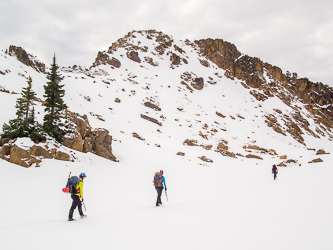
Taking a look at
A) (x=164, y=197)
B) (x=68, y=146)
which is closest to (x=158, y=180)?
(x=164, y=197)

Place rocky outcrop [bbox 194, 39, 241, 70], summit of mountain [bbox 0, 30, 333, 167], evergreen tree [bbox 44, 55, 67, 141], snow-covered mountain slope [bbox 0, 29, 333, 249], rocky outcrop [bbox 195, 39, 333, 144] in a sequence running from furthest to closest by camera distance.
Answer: rocky outcrop [bbox 194, 39, 241, 70] < rocky outcrop [bbox 195, 39, 333, 144] < summit of mountain [bbox 0, 30, 333, 167] < evergreen tree [bbox 44, 55, 67, 141] < snow-covered mountain slope [bbox 0, 29, 333, 249]

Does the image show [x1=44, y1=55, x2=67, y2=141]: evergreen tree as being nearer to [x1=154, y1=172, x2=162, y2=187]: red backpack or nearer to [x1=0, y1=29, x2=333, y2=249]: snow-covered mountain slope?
[x1=0, y1=29, x2=333, y2=249]: snow-covered mountain slope

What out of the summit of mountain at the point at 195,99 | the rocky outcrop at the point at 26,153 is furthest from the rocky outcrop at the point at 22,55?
the rocky outcrop at the point at 26,153

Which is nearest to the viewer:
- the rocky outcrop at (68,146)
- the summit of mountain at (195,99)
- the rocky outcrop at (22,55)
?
the rocky outcrop at (68,146)

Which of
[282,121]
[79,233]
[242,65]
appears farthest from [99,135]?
[242,65]

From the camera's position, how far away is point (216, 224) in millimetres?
6328

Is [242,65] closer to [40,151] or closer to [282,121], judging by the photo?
[282,121]

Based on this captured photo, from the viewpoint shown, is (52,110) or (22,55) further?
(22,55)

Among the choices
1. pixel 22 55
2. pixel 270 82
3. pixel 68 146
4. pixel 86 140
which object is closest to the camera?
pixel 68 146

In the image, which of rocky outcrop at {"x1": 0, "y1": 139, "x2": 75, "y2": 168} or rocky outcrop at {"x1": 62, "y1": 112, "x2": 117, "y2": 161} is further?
rocky outcrop at {"x1": 62, "y1": 112, "x2": 117, "y2": 161}

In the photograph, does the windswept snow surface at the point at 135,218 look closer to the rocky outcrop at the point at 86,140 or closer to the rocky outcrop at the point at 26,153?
the rocky outcrop at the point at 26,153

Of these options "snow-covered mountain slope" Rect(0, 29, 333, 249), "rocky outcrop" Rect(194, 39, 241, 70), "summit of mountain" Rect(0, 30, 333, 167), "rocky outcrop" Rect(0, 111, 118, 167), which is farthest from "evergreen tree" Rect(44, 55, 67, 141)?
"rocky outcrop" Rect(194, 39, 241, 70)

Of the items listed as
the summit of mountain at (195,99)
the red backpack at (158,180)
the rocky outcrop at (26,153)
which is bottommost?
the red backpack at (158,180)

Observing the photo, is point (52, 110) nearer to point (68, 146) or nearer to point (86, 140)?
point (68, 146)
